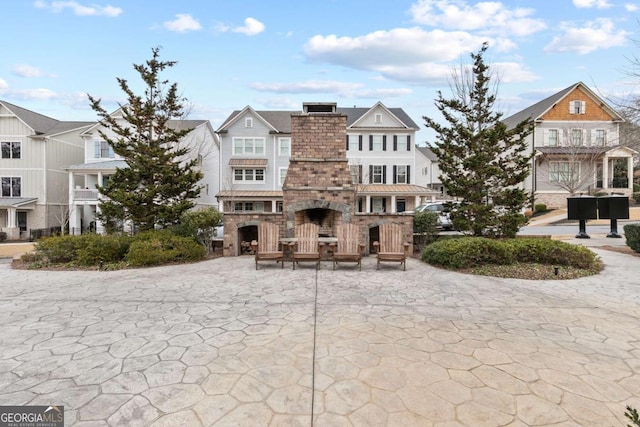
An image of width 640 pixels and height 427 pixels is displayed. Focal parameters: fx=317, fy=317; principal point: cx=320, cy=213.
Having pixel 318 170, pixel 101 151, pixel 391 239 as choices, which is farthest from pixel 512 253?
pixel 101 151

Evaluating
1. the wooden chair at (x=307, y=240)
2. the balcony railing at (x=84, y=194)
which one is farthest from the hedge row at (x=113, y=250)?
the balcony railing at (x=84, y=194)

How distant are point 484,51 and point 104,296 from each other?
36.4ft

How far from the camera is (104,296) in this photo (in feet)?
18.4

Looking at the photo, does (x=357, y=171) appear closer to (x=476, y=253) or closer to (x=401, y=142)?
(x=401, y=142)

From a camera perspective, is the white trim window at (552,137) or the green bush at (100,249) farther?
the white trim window at (552,137)

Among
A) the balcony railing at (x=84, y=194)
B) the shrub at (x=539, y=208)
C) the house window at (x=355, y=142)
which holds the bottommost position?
the shrub at (x=539, y=208)

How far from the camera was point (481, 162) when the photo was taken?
8953 mm

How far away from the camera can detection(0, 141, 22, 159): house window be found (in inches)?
907

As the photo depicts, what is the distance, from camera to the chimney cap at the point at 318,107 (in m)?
10.1

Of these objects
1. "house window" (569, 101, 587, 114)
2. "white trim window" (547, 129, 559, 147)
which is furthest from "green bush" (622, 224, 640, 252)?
"house window" (569, 101, 587, 114)

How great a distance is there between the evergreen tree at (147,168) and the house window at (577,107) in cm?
2964

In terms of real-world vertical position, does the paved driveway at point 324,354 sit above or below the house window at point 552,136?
below

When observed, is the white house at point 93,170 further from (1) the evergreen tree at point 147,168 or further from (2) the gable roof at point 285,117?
(1) the evergreen tree at point 147,168

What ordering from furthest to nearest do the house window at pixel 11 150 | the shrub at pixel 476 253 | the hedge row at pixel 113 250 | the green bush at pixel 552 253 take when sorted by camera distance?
1. the house window at pixel 11 150
2. the hedge row at pixel 113 250
3. the shrub at pixel 476 253
4. the green bush at pixel 552 253
